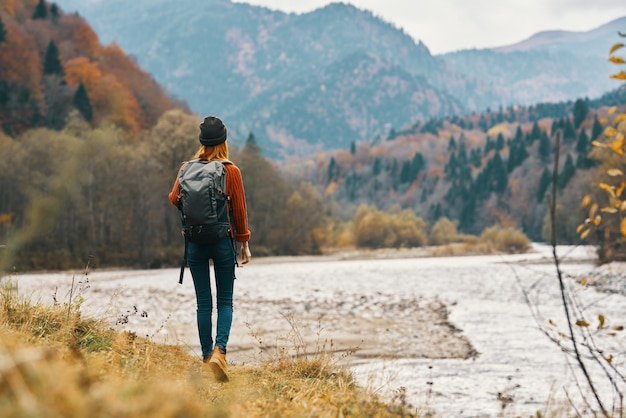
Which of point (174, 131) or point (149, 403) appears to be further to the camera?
point (174, 131)

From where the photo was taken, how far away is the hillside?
7025 centimetres

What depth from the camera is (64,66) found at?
268 feet

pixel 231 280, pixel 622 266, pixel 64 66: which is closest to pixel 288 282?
pixel 622 266

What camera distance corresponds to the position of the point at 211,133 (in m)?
7.43

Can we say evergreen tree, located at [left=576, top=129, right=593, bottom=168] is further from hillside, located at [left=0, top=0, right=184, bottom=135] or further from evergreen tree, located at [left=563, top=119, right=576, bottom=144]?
hillside, located at [left=0, top=0, right=184, bottom=135]

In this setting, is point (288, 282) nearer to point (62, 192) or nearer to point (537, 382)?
point (537, 382)

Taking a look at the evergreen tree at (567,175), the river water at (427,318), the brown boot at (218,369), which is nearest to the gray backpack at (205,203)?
the river water at (427,318)

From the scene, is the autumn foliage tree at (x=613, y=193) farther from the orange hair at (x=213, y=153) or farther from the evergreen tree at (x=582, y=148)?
the evergreen tree at (x=582, y=148)

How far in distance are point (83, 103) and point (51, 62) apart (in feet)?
21.3

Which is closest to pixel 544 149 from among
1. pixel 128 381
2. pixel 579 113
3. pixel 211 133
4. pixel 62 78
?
pixel 579 113

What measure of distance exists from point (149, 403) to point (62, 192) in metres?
2.12

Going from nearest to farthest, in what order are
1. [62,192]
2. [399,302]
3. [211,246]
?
[62,192] < [211,246] < [399,302]

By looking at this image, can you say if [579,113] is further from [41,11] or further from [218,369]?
[218,369]

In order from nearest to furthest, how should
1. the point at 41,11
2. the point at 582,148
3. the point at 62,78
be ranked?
the point at 62,78 → the point at 41,11 → the point at 582,148
